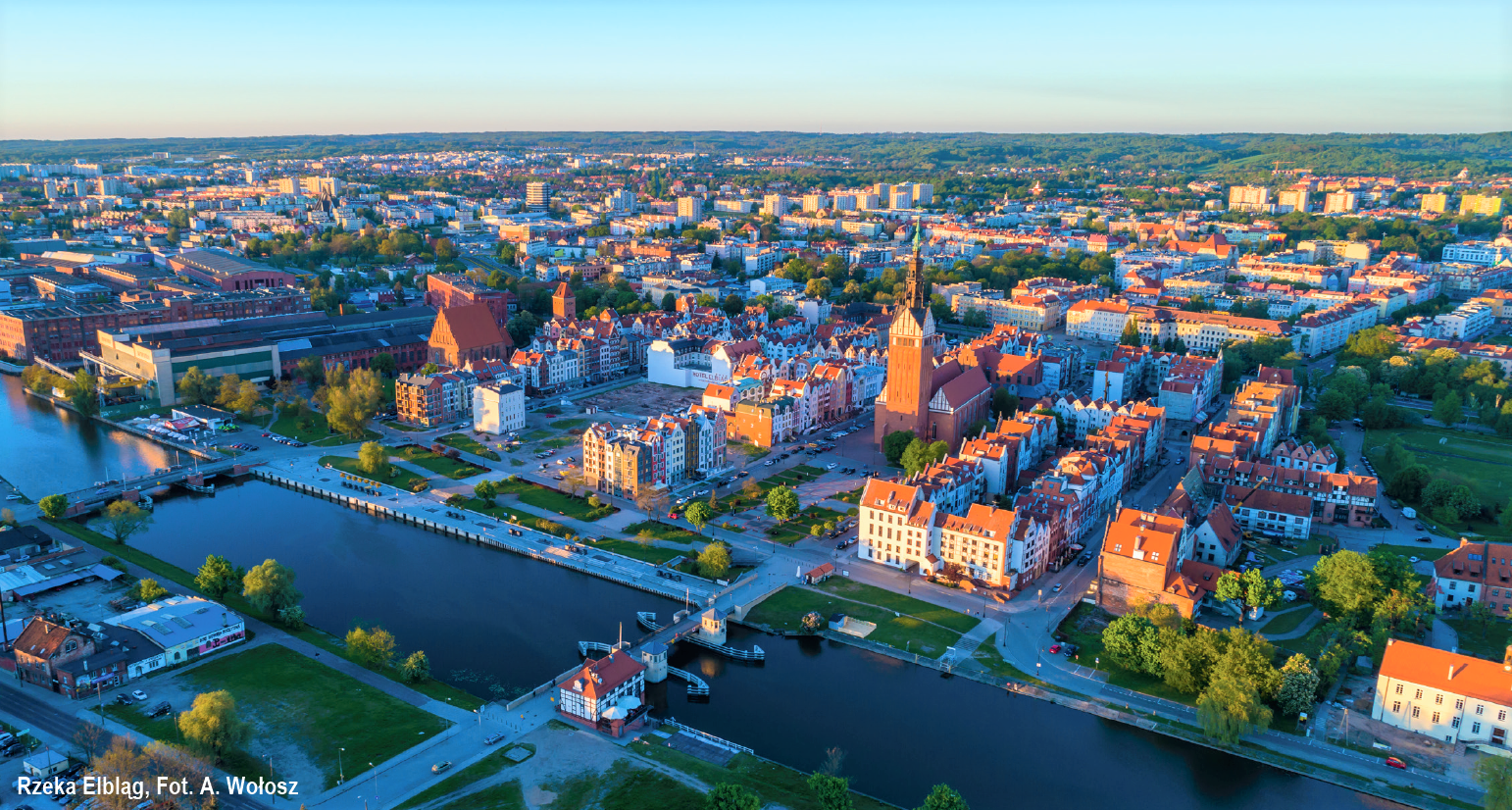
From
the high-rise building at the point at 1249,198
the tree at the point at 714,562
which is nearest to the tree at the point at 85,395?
the tree at the point at 714,562

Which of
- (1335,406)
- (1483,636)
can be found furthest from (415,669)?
Answer: (1335,406)

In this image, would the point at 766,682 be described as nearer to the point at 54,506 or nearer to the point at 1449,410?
the point at 54,506

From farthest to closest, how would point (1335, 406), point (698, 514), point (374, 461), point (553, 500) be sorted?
point (1335, 406), point (374, 461), point (553, 500), point (698, 514)

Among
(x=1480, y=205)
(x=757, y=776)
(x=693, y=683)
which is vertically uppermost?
(x=1480, y=205)

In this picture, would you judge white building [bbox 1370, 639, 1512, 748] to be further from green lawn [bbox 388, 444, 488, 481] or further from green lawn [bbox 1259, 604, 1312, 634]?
green lawn [bbox 388, 444, 488, 481]

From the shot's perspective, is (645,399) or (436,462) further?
(645,399)

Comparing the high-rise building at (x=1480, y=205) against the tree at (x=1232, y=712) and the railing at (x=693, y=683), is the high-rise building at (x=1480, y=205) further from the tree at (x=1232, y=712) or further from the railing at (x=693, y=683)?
the railing at (x=693, y=683)

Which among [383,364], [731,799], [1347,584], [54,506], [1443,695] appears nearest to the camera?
[731,799]

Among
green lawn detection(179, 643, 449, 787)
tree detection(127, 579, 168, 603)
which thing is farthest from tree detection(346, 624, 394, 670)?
tree detection(127, 579, 168, 603)
